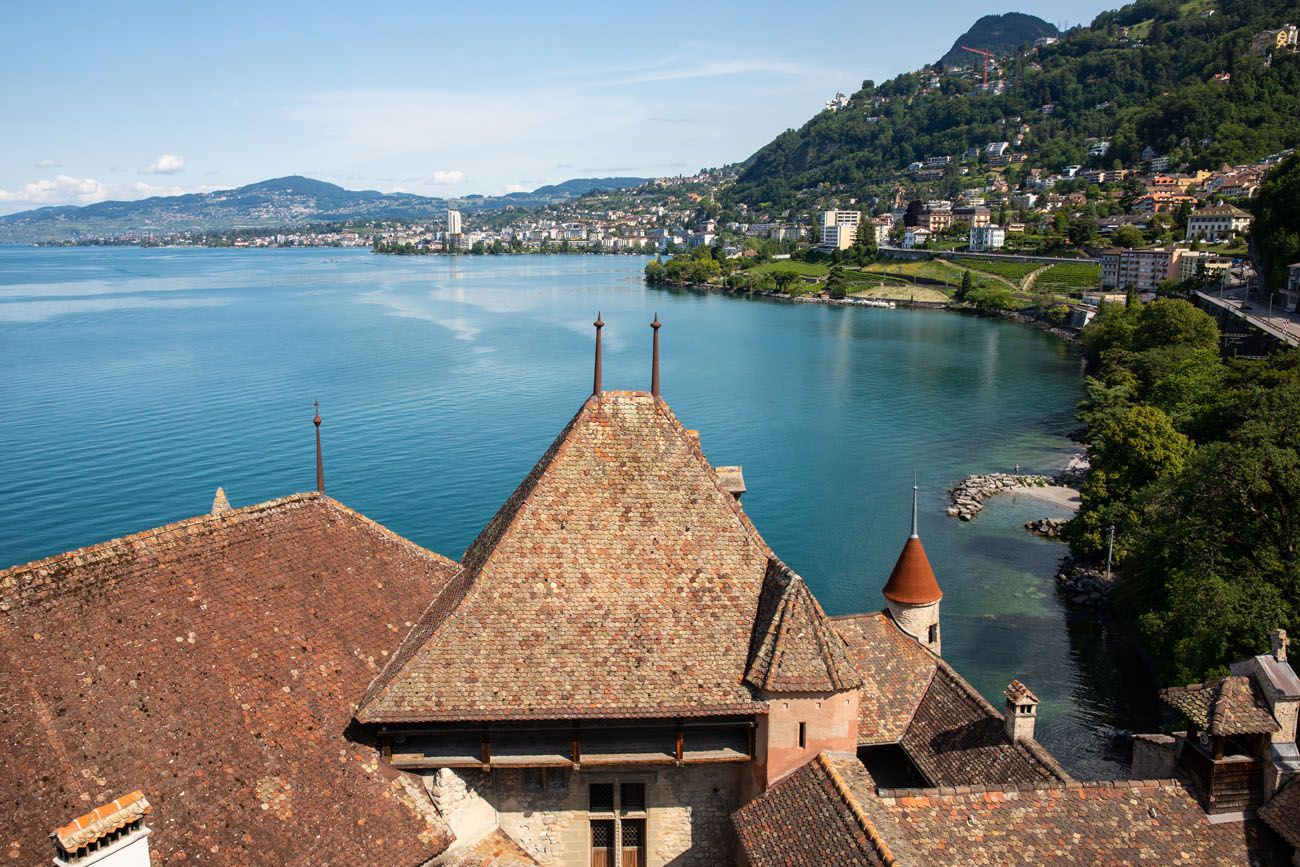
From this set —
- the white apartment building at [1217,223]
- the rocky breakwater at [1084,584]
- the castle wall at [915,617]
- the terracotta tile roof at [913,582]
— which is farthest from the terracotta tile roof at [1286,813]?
the white apartment building at [1217,223]

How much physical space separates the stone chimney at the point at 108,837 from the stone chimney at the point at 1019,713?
11.5 m

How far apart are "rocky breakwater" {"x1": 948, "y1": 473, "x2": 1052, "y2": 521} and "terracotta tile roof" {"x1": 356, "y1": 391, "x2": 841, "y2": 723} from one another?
42.2m

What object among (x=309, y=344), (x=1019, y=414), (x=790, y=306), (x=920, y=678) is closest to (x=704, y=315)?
(x=790, y=306)

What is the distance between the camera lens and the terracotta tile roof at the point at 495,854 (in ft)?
40.5

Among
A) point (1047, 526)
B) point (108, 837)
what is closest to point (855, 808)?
point (108, 837)

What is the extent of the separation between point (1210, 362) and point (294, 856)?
223 ft

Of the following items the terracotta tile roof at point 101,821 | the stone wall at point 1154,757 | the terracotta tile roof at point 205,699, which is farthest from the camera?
the stone wall at point 1154,757

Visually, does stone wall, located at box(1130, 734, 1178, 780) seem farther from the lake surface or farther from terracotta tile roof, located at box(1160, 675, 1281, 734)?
the lake surface

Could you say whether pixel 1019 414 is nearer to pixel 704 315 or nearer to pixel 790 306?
pixel 704 315

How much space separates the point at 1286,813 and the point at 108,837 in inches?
504

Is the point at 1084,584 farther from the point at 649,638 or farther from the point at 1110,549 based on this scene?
the point at 649,638

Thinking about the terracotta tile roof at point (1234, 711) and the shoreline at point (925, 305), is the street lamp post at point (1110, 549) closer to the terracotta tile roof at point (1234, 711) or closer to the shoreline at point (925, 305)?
the terracotta tile roof at point (1234, 711)

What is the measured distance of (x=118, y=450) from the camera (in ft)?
194

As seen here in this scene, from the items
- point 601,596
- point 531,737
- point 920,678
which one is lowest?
point 920,678
